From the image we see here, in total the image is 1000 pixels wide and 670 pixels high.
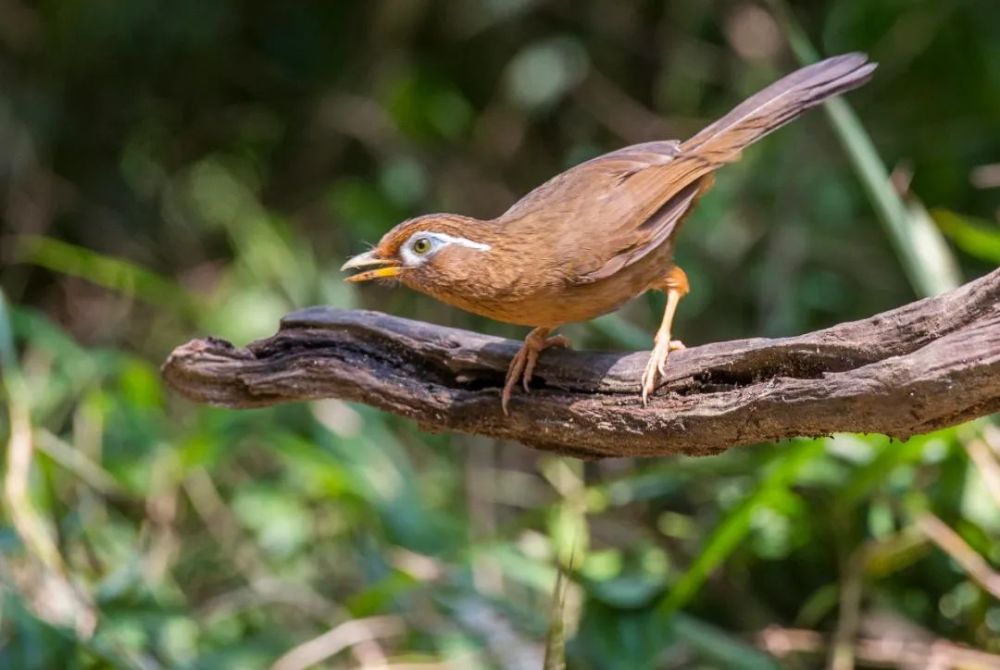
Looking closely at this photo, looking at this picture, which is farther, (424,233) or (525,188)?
(525,188)

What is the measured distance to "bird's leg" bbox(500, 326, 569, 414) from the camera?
264 cm

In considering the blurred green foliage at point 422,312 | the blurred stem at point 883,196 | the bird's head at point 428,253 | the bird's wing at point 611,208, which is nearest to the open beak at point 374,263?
→ the bird's head at point 428,253

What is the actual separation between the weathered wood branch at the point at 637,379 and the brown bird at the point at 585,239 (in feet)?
0.28

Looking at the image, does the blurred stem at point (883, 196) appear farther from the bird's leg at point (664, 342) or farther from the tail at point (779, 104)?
the bird's leg at point (664, 342)

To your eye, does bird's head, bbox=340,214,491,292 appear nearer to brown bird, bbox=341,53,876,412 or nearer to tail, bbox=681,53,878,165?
brown bird, bbox=341,53,876,412

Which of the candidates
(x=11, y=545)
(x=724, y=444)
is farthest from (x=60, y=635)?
(x=724, y=444)

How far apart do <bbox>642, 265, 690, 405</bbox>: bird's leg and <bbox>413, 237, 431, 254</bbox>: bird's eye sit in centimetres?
57

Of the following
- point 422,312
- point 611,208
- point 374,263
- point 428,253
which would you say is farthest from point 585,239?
point 422,312

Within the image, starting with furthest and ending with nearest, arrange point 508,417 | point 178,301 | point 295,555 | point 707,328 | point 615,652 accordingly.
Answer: point 707,328 < point 178,301 < point 295,555 < point 615,652 < point 508,417

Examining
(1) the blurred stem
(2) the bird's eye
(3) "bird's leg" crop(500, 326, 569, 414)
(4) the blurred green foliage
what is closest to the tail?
(1) the blurred stem

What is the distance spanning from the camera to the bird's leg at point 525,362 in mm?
2641

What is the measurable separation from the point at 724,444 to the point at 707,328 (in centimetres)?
363

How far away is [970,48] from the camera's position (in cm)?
556

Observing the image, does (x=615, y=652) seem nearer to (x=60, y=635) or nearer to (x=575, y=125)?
(x=60, y=635)
